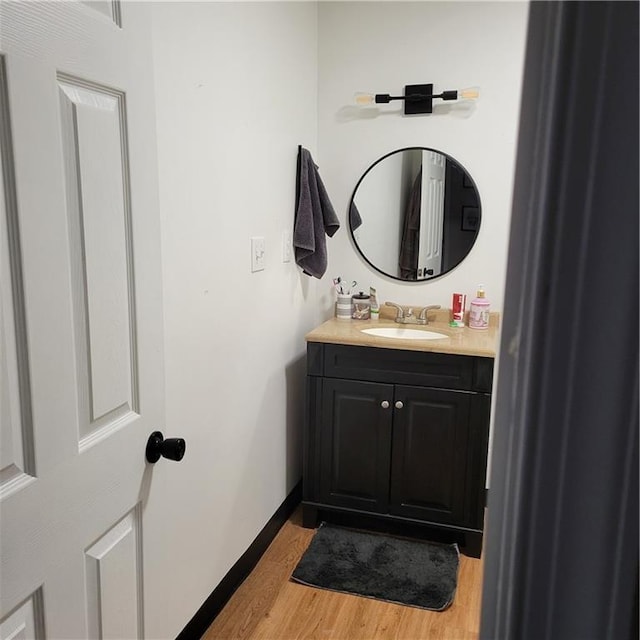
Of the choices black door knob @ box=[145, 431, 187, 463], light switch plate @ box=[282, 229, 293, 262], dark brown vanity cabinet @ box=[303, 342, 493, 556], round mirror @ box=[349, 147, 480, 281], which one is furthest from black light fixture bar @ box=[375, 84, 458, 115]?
black door knob @ box=[145, 431, 187, 463]

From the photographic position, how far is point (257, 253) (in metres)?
2.12

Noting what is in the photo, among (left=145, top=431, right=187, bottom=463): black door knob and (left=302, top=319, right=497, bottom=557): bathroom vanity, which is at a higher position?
(left=145, top=431, right=187, bottom=463): black door knob

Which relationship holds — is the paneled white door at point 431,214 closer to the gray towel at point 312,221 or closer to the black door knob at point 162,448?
the gray towel at point 312,221

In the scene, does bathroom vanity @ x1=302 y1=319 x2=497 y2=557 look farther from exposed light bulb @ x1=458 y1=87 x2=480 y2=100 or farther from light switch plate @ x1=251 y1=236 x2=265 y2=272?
exposed light bulb @ x1=458 y1=87 x2=480 y2=100

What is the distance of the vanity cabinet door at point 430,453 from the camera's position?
7.56 ft

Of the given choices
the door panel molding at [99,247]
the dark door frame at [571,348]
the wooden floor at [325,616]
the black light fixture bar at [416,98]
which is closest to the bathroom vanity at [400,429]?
the wooden floor at [325,616]

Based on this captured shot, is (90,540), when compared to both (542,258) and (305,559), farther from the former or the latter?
(305,559)

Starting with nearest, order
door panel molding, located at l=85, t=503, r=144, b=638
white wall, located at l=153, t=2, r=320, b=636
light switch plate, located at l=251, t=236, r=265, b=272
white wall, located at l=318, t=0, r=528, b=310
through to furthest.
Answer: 1. door panel molding, located at l=85, t=503, r=144, b=638
2. white wall, located at l=153, t=2, r=320, b=636
3. light switch plate, located at l=251, t=236, r=265, b=272
4. white wall, located at l=318, t=0, r=528, b=310

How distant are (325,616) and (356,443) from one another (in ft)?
2.24

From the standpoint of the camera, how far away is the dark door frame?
1.18ft

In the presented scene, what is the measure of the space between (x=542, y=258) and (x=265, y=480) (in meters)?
2.14

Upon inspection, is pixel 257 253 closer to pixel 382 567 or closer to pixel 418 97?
pixel 418 97

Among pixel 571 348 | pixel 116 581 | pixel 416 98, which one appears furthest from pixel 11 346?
pixel 416 98

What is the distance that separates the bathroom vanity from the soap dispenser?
0.07 m
